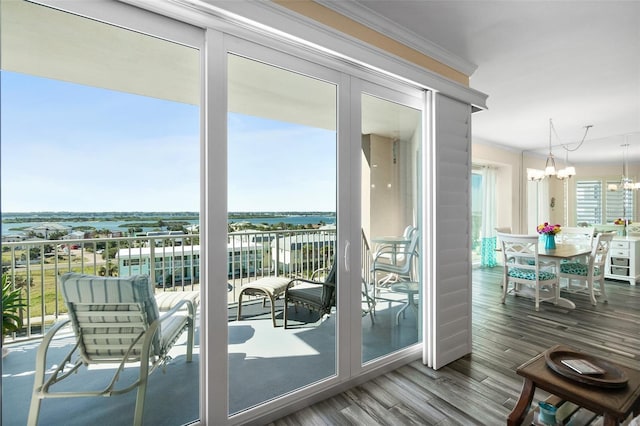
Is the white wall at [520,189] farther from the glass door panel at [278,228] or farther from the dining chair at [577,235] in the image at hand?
the glass door panel at [278,228]

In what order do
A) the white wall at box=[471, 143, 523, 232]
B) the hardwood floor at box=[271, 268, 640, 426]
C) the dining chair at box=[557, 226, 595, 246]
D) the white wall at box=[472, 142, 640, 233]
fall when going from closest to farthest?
1. the hardwood floor at box=[271, 268, 640, 426]
2. the dining chair at box=[557, 226, 595, 246]
3. the white wall at box=[472, 142, 640, 233]
4. the white wall at box=[471, 143, 523, 232]

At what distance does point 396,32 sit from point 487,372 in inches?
109

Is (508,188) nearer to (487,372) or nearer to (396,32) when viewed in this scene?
(487,372)

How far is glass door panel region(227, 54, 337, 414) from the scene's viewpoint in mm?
1823

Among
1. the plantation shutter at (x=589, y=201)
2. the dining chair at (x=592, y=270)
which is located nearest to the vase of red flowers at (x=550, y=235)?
the dining chair at (x=592, y=270)

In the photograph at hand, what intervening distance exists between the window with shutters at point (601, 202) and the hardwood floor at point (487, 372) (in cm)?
173

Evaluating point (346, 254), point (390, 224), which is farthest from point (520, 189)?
point (346, 254)

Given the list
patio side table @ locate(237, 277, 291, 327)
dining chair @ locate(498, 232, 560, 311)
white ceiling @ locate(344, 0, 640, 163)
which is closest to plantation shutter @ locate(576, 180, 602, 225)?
white ceiling @ locate(344, 0, 640, 163)

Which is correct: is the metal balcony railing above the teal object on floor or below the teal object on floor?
above

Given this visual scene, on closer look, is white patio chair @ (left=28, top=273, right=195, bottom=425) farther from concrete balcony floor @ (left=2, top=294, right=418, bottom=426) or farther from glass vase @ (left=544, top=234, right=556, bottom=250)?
glass vase @ (left=544, top=234, right=556, bottom=250)

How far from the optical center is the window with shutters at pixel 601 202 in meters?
5.18

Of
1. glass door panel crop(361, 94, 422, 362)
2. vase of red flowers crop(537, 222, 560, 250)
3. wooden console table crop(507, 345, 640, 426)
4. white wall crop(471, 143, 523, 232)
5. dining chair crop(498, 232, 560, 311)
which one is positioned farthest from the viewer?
white wall crop(471, 143, 523, 232)

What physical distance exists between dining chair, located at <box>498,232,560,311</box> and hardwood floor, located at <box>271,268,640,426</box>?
0.80 ft

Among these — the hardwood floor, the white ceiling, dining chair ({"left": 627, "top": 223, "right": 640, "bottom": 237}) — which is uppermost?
the white ceiling
